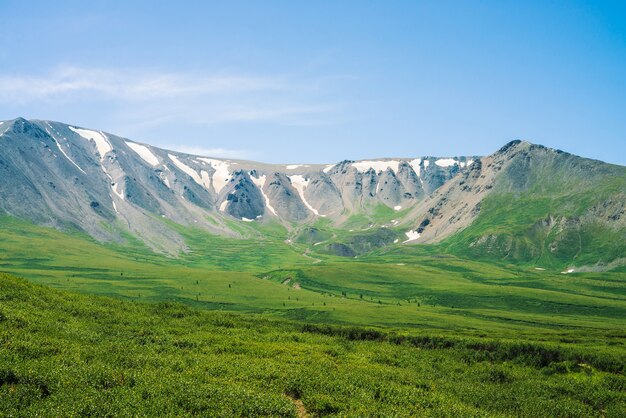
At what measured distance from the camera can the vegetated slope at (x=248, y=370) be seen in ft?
176

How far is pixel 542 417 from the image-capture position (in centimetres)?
6875

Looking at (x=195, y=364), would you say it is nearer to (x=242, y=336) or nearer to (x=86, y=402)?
(x=86, y=402)

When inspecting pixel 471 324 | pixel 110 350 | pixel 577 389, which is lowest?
pixel 471 324

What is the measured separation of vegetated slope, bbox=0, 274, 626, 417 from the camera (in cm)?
5369

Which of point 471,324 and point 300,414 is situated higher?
point 300,414

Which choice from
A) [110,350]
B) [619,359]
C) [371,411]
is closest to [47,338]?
[110,350]

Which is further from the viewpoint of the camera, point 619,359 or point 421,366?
point 619,359

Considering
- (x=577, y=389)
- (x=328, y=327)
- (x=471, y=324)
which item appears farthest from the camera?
(x=471, y=324)

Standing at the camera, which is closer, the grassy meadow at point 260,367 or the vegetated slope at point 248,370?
the vegetated slope at point 248,370

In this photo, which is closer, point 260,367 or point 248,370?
point 248,370

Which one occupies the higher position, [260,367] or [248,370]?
[248,370]

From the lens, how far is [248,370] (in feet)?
229

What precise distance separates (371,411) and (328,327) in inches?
2974

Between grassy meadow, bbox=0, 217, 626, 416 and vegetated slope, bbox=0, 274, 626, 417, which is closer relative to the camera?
vegetated slope, bbox=0, 274, 626, 417
